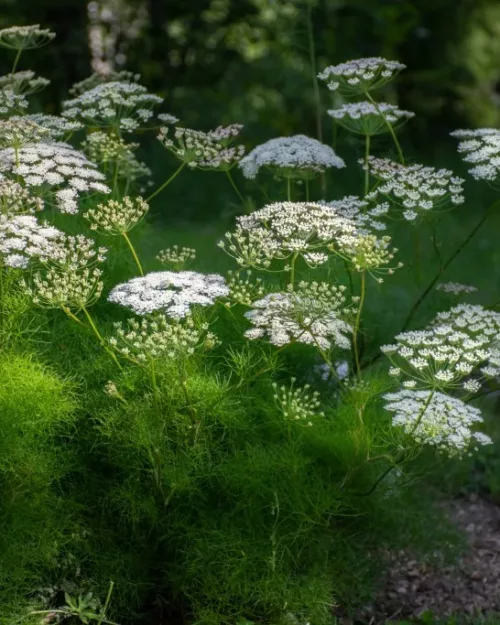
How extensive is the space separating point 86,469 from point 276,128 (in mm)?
9197

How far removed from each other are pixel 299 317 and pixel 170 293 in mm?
472

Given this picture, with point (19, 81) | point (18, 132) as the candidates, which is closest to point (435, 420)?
point (18, 132)

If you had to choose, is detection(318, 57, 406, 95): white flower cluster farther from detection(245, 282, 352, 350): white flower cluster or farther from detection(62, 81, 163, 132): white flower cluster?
detection(245, 282, 352, 350): white flower cluster

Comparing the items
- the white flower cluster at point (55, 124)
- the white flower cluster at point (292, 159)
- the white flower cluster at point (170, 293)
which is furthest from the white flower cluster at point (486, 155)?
the white flower cluster at point (55, 124)

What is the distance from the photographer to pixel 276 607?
13.2ft

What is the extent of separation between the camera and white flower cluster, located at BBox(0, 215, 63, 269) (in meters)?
3.50

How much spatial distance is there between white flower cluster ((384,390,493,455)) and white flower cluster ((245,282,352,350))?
13.5 inches

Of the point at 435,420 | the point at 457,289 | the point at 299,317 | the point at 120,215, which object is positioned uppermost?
the point at 120,215

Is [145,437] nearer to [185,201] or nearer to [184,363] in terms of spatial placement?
[184,363]

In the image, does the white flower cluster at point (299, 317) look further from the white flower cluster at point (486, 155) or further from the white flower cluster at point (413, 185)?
the white flower cluster at point (486, 155)

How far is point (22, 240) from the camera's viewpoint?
3580 millimetres

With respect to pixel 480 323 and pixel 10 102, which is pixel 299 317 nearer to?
pixel 480 323

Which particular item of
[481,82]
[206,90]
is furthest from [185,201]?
[481,82]

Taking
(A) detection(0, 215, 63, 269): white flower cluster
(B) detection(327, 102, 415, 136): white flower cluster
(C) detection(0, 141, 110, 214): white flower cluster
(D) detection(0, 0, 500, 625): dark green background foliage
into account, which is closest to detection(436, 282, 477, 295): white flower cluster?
(D) detection(0, 0, 500, 625): dark green background foliage
